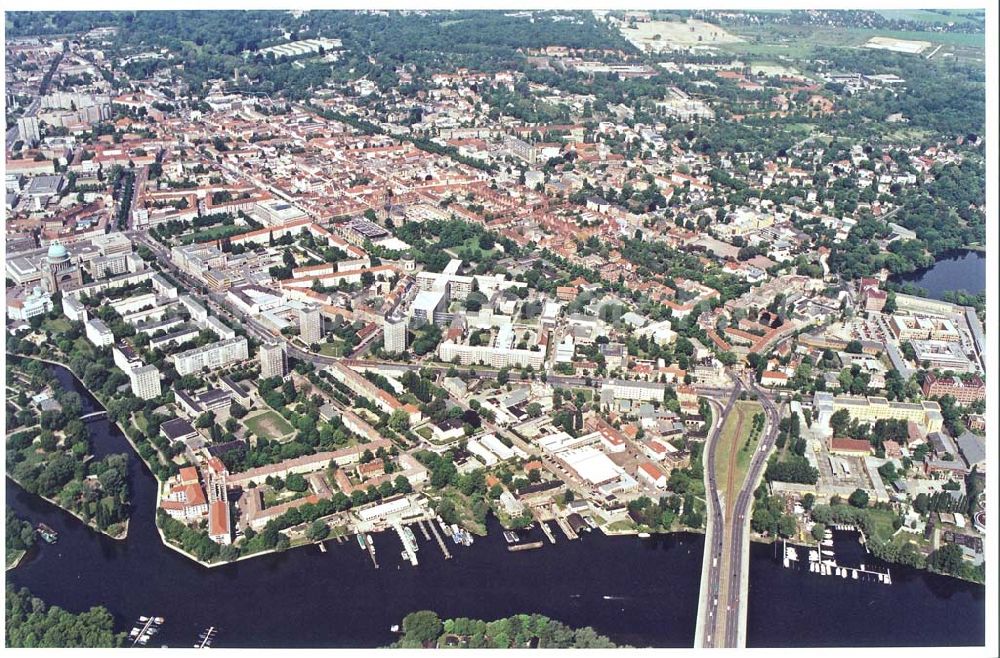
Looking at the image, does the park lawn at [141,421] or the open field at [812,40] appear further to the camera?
the open field at [812,40]

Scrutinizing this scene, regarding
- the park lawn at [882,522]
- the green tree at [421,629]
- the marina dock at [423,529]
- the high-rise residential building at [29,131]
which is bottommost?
the park lawn at [882,522]

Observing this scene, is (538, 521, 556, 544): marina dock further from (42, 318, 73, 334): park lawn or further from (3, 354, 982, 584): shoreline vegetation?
(42, 318, 73, 334): park lawn

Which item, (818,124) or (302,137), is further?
(818,124)

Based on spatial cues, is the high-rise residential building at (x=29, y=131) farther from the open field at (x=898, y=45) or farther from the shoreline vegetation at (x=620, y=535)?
the open field at (x=898, y=45)

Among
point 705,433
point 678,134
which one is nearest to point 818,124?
point 678,134

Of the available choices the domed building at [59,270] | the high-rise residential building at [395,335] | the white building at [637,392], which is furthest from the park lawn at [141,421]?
the white building at [637,392]

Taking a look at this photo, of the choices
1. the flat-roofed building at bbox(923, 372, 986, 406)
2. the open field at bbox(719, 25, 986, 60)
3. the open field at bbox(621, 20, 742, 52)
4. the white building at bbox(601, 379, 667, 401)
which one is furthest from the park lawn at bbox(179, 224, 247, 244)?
the open field at bbox(719, 25, 986, 60)

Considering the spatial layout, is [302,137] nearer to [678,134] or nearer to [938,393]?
[678,134]
